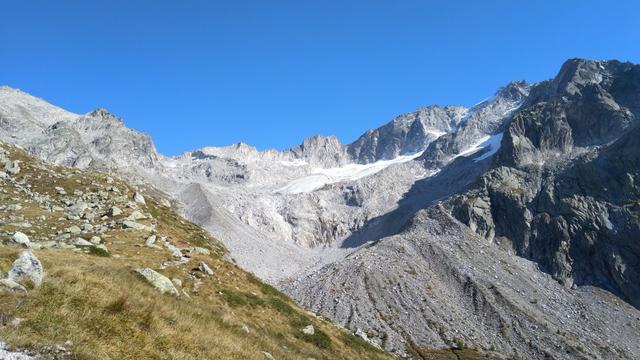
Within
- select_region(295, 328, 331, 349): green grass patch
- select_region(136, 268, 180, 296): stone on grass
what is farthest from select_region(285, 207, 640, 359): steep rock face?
select_region(136, 268, 180, 296): stone on grass

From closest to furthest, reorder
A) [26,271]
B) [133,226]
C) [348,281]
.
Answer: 1. [26,271]
2. [133,226]
3. [348,281]

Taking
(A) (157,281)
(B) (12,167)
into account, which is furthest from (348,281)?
(A) (157,281)

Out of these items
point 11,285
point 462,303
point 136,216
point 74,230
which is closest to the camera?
point 11,285

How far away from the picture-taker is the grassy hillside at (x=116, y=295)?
44.3 ft

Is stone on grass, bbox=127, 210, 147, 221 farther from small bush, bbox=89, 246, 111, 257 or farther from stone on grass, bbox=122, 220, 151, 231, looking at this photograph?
small bush, bbox=89, 246, 111, 257

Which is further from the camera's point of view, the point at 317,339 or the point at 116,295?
the point at 317,339

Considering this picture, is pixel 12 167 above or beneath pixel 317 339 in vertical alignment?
above

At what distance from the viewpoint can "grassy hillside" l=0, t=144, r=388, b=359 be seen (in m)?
13.5

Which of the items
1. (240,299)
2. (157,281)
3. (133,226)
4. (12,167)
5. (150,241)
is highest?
(12,167)

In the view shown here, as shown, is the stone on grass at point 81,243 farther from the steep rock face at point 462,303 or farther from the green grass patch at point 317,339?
the steep rock face at point 462,303

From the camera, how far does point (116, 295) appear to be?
52.3 feet

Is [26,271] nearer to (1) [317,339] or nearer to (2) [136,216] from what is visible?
(1) [317,339]

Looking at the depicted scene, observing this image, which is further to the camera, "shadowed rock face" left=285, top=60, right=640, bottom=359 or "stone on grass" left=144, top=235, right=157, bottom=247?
"shadowed rock face" left=285, top=60, right=640, bottom=359

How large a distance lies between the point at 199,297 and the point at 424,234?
167 m
